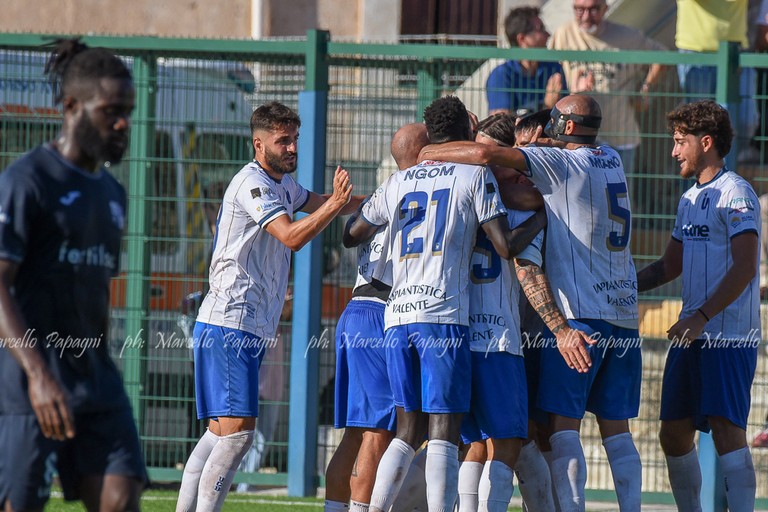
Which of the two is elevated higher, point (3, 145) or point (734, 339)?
point (3, 145)

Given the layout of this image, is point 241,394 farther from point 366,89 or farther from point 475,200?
point 366,89

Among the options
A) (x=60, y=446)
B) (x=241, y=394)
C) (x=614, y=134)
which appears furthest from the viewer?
(x=614, y=134)

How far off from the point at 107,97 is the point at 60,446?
1.26m

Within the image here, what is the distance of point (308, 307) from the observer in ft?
27.2

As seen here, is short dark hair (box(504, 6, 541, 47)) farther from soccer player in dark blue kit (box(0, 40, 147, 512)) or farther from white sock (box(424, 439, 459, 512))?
soccer player in dark blue kit (box(0, 40, 147, 512))

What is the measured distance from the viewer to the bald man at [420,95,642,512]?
599 cm

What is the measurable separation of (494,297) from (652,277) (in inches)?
55.3

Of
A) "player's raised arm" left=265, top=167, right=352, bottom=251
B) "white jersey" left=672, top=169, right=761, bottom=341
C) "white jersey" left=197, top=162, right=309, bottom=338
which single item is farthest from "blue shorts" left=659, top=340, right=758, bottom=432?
"white jersey" left=197, top=162, right=309, bottom=338

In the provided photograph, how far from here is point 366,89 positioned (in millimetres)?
8531

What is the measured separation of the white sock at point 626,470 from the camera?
612cm

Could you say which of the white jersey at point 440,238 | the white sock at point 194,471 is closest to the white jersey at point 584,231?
the white jersey at point 440,238

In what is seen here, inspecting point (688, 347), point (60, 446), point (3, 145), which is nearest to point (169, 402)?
point (3, 145)

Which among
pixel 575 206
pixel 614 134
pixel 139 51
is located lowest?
pixel 575 206

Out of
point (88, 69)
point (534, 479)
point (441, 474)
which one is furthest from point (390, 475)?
point (88, 69)
